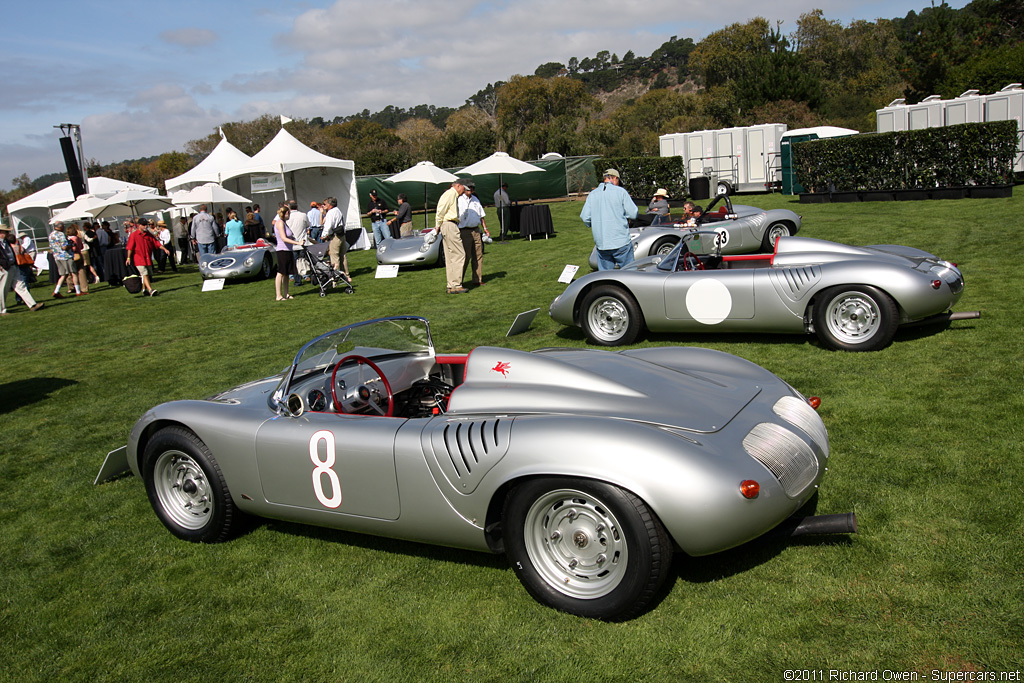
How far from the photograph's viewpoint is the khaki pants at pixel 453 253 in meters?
12.4

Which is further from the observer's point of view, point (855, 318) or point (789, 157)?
point (789, 157)

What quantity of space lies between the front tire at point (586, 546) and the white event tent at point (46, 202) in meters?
26.8

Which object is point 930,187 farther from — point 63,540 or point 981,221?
point 63,540

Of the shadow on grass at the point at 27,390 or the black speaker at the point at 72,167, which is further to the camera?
the black speaker at the point at 72,167

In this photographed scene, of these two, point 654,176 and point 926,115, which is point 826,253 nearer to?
point 654,176

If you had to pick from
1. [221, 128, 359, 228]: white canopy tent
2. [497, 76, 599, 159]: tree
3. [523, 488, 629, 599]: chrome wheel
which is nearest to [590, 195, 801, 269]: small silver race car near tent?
[523, 488, 629, 599]: chrome wheel

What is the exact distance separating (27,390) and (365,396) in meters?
6.73

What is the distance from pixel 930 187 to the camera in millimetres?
19359

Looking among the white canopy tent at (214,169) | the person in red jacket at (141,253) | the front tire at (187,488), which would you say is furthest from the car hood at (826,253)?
the white canopy tent at (214,169)

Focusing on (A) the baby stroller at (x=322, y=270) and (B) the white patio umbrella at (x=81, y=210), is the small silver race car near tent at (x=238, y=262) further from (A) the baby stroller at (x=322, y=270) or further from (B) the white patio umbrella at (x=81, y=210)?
(B) the white patio umbrella at (x=81, y=210)

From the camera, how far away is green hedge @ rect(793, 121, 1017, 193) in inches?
711

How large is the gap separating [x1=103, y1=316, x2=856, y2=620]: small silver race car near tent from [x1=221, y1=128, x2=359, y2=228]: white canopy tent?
59.5 ft

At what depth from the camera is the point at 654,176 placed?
→ 2680cm

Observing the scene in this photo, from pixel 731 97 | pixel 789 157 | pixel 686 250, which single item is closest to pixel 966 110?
pixel 789 157
